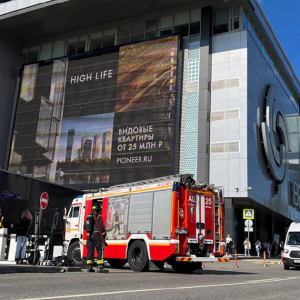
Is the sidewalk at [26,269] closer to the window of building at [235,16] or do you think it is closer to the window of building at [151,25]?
the window of building at [235,16]

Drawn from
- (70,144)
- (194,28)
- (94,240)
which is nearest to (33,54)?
(70,144)

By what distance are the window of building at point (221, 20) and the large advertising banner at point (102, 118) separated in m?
4.93

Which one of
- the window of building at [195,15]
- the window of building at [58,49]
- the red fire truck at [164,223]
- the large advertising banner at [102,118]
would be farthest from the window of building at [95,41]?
the red fire truck at [164,223]

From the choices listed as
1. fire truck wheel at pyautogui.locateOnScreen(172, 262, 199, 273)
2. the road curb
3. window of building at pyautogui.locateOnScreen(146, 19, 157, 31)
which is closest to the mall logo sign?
window of building at pyautogui.locateOnScreen(146, 19, 157, 31)

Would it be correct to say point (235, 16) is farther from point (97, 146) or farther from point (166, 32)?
point (97, 146)

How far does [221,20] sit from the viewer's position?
41.2 metres

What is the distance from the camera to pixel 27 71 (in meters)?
48.0

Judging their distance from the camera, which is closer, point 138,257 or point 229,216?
point 138,257

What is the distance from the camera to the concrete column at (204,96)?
122 feet

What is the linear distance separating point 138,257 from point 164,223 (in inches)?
63.6

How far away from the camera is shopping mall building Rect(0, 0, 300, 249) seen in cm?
3750

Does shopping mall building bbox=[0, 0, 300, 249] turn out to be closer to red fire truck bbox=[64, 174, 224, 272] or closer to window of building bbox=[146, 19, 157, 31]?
window of building bbox=[146, 19, 157, 31]

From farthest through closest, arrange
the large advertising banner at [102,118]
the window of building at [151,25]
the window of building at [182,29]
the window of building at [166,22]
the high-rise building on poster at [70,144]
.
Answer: the window of building at [151,25], the window of building at [166,22], the window of building at [182,29], the high-rise building on poster at [70,144], the large advertising banner at [102,118]

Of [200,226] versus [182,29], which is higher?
[182,29]
